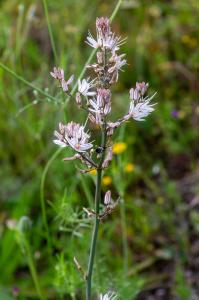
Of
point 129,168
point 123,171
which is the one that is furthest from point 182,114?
point 123,171

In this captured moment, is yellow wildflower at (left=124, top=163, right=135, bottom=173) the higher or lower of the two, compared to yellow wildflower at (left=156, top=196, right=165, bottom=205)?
higher

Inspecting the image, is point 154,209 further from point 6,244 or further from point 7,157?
point 7,157

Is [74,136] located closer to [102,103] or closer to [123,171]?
[102,103]

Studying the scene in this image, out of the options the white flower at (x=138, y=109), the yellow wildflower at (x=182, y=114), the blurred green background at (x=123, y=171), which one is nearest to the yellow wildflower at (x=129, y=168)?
the blurred green background at (x=123, y=171)

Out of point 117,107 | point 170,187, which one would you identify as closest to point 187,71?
point 117,107

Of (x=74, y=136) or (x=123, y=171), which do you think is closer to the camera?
(x=74, y=136)

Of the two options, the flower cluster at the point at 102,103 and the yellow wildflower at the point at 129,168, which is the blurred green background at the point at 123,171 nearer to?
the yellow wildflower at the point at 129,168

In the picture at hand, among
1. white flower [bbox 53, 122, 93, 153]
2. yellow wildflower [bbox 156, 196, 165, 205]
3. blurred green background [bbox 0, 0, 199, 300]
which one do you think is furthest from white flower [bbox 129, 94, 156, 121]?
yellow wildflower [bbox 156, 196, 165, 205]

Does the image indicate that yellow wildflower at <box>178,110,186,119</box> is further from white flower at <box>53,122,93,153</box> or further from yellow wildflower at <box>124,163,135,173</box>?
white flower at <box>53,122,93,153</box>
